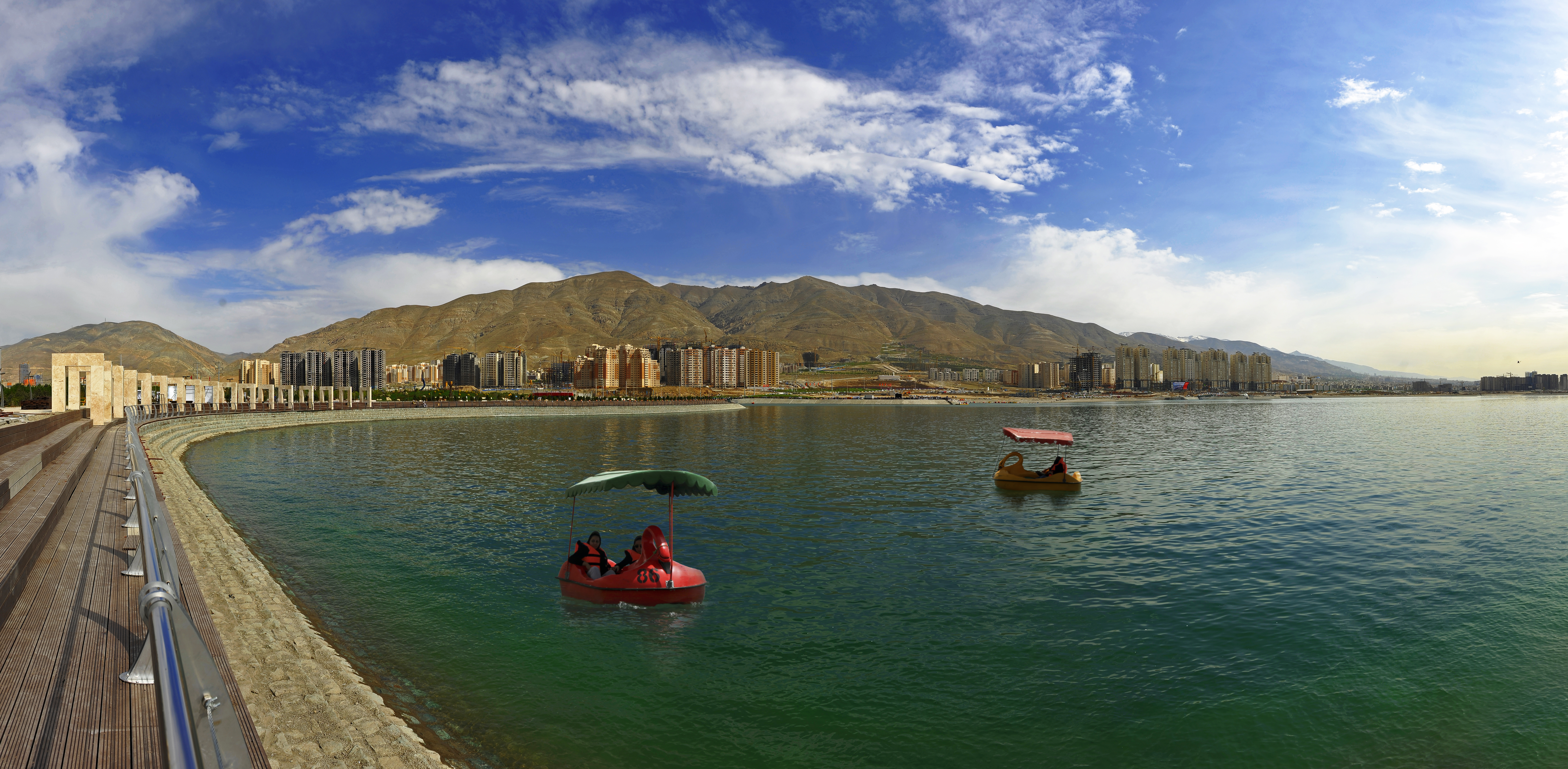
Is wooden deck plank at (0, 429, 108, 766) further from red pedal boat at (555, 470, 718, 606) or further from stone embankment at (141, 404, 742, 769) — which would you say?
red pedal boat at (555, 470, 718, 606)

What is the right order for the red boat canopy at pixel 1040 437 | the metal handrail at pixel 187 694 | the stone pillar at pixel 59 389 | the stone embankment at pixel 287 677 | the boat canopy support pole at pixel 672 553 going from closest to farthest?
the metal handrail at pixel 187 694, the stone embankment at pixel 287 677, the boat canopy support pole at pixel 672 553, the red boat canopy at pixel 1040 437, the stone pillar at pixel 59 389

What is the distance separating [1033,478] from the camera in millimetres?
36188

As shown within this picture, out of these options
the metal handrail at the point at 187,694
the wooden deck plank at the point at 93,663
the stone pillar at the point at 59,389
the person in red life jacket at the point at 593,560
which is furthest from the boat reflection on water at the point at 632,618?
the stone pillar at the point at 59,389

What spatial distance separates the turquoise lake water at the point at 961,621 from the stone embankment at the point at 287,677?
3.38ft

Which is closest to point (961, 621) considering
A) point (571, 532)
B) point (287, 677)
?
point (571, 532)

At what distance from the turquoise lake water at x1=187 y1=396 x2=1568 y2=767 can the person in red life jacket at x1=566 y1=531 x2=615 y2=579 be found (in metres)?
1.19

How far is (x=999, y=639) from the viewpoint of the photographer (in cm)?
1452

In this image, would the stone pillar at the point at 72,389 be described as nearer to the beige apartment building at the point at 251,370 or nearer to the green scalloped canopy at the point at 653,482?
the green scalloped canopy at the point at 653,482

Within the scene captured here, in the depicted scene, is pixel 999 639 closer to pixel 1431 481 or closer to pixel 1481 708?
pixel 1481 708

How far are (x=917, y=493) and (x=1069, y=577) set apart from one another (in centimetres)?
1540

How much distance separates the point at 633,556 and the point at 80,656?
10091 mm

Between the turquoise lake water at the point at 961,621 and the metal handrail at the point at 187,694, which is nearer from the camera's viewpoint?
the metal handrail at the point at 187,694

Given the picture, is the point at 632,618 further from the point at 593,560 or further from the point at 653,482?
the point at 653,482

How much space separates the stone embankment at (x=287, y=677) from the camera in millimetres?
8188
